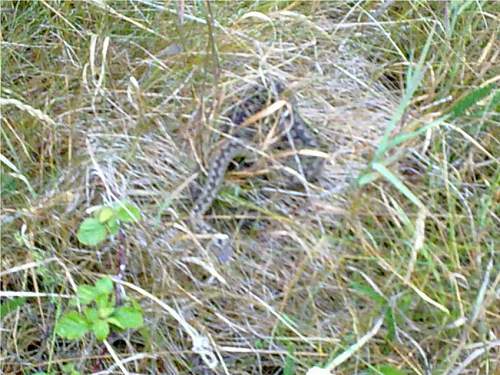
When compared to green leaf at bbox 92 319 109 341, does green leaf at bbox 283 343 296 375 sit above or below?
below

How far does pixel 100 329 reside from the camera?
1.50m

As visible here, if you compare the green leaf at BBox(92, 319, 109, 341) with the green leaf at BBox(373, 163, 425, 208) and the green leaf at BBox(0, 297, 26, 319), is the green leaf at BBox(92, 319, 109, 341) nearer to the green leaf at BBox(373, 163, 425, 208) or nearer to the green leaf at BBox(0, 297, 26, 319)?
the green leaf at BBox(0, 297, 26, 319)

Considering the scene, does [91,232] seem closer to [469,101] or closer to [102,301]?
[102,301]

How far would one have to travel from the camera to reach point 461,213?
1769 mm

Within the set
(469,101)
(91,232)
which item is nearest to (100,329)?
(91,232)

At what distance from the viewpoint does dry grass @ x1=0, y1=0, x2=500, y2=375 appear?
1603 mm

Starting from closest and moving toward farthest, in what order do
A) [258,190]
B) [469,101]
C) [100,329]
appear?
1. [100,329]
2. [469,101]
3. [258,190]

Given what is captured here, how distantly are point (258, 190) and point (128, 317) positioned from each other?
0.39 m

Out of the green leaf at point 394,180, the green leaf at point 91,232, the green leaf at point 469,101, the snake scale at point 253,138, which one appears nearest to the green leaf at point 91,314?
the green leaf at point 91,232

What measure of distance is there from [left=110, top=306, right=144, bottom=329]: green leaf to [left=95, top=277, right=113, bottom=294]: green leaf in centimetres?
3

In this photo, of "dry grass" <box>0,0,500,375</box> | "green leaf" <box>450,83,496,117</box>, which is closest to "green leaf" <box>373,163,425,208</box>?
"dry grass" <box>0,0,500,375</box>

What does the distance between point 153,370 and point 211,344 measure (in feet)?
0.32

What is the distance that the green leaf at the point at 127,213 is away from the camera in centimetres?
162

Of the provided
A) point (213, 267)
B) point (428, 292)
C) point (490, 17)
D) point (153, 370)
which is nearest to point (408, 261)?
point (428, 292)
